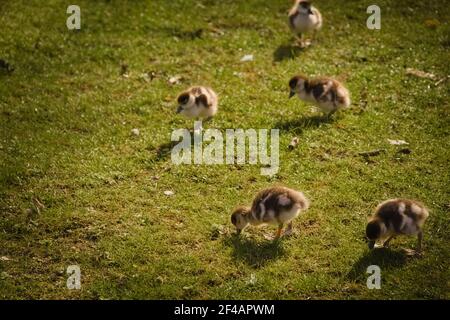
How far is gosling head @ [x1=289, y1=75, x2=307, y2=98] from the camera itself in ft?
38.3

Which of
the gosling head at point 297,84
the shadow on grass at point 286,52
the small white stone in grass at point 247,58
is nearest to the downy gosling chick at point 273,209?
the gosling head at point 297,84

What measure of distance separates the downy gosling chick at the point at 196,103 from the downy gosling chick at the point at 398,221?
4.05 meters

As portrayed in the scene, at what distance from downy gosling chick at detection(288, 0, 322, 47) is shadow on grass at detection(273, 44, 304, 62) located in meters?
0.33

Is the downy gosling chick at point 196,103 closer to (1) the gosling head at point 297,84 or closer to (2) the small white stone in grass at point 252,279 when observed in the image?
(1) the gosling head at point 297,84

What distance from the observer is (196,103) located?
11.3 meters

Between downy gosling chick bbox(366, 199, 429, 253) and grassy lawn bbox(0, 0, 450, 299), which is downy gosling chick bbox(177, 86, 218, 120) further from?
downy gosling chick bbox(366, 199, 429, 253)

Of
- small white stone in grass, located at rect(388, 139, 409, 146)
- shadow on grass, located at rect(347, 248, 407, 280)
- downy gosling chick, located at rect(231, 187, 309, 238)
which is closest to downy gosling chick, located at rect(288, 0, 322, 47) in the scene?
small white stone in grass, located at rect(388, 139, 409, 146)

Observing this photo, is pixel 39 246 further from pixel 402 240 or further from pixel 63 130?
pixel 402 240

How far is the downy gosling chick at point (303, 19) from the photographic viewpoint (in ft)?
44.9

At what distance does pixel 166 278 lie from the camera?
27.4 ft

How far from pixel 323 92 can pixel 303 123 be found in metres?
0.66

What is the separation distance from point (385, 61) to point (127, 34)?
18.6ft

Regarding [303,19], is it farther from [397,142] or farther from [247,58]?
[397,142]
